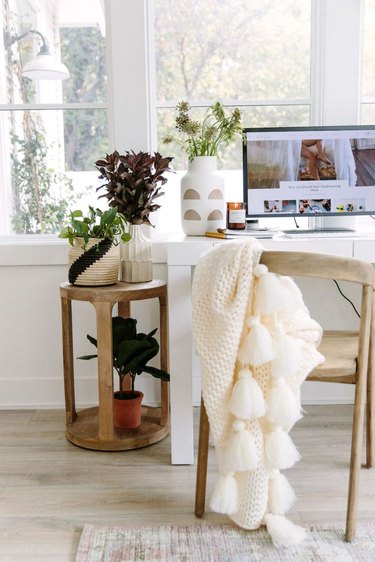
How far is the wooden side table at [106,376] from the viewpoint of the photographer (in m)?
2.32

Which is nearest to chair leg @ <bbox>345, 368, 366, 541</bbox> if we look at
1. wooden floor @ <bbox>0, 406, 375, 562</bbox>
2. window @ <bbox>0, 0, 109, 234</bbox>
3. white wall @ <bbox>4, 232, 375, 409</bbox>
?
wooden floor @ <bbox>0, 406, 375, 562</bbox>

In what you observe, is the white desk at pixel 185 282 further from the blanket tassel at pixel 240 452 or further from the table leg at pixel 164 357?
A: the blanket tassel at pixel 240 452

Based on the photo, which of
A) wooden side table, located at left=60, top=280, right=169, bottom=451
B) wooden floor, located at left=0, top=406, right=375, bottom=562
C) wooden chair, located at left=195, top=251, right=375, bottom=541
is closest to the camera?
wooden chair, located at left=195, top=251, right=375, bottom=541

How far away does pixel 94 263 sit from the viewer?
236cm

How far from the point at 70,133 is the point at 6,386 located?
1.15 meters

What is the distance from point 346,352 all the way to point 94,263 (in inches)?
37.5

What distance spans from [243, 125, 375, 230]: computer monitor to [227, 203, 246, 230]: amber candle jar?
93 mm

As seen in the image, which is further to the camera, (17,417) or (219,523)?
(17,417)

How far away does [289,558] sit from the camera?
1697 mm

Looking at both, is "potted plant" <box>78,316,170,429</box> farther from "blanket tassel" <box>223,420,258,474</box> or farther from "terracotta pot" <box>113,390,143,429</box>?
"blanket tassel" <box>223,420,258,474</box>

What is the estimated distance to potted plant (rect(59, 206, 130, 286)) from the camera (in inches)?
93.3

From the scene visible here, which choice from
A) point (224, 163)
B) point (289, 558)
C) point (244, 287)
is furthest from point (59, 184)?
point (289, 558)

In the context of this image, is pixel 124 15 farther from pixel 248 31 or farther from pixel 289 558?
pixel 289 558

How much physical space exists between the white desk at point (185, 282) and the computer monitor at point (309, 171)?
36 centimetres
